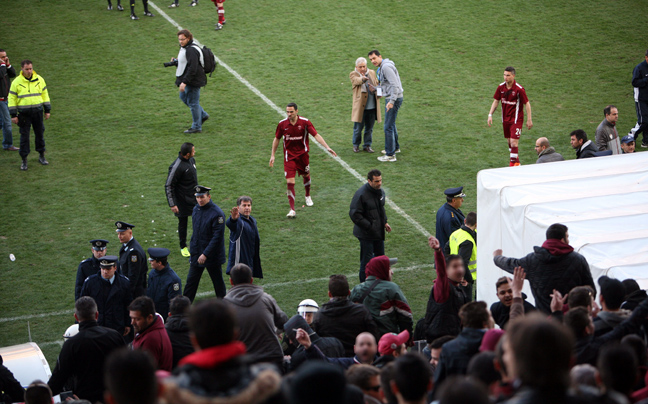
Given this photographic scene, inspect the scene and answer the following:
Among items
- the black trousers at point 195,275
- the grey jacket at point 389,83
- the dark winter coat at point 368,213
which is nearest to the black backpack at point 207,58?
the grey jacket at point 389,83

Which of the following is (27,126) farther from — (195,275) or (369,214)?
(369,214)

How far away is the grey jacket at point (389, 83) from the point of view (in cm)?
1402

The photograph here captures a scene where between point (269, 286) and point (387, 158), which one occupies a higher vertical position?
point (387, 158)

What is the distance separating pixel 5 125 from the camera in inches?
570

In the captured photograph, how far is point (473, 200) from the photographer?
41.2 ft

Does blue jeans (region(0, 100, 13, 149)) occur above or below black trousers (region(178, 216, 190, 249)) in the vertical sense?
above

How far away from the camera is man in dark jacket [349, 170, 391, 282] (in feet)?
32.5

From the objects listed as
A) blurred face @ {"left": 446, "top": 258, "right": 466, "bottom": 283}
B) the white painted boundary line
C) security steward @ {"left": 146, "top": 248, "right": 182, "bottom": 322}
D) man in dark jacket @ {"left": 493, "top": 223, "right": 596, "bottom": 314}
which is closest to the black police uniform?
Answer: security steward @ {"left": 146, "top": 248, "right": 182, "bottom": 322}

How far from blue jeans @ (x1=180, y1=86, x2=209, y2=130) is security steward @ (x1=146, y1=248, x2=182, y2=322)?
23.1ft

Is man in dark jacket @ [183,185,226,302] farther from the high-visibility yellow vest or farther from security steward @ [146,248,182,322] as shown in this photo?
the high-visibility yellow vest

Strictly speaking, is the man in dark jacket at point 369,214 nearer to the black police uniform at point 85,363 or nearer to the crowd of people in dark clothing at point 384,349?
the crowd of people in dark clothing at point 384,349

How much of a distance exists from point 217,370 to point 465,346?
6.95 ft

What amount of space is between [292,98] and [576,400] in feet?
48.0

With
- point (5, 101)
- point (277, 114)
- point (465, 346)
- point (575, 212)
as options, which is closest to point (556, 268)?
point (575, 212)
